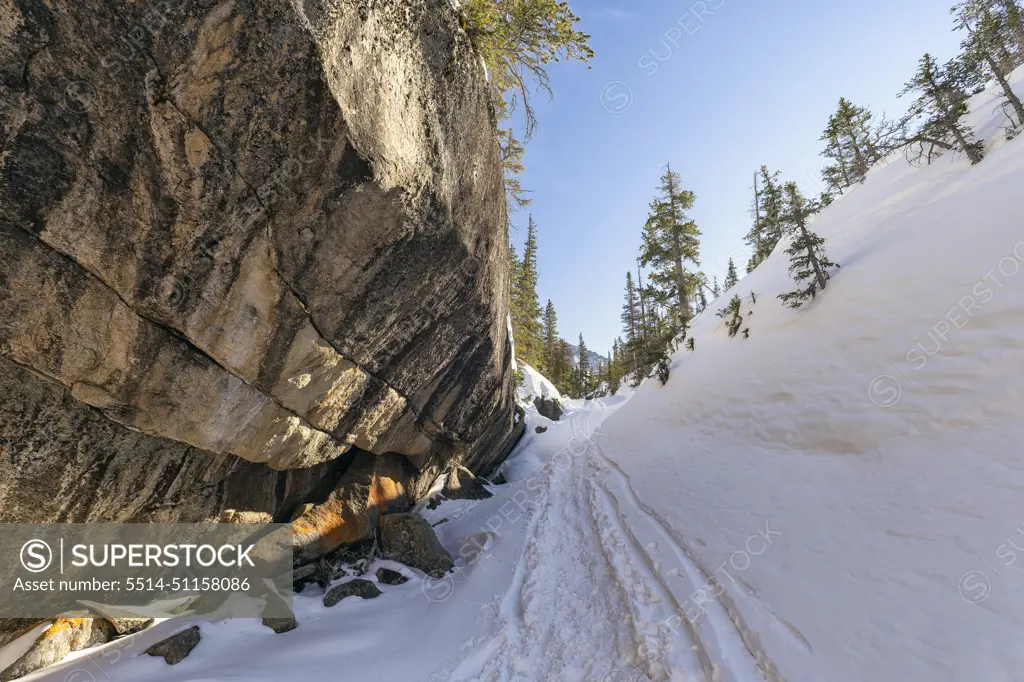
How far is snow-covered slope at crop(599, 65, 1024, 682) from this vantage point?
4312 millimetres

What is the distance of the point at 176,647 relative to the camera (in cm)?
623

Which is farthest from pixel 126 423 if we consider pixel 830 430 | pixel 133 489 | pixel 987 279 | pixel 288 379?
pixel 987 279

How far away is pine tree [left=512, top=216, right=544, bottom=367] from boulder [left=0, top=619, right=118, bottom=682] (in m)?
25.5

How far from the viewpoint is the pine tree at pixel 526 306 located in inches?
1230

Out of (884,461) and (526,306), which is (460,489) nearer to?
(884,461)

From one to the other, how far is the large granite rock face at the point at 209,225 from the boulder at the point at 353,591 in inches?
108

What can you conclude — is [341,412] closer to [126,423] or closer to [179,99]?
[126,423]

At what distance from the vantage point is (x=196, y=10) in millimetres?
3871

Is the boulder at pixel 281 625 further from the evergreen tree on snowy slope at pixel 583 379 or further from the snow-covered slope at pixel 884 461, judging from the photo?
the evergreen tree on snowy slope at pixel 583 379

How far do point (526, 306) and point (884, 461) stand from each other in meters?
27.2

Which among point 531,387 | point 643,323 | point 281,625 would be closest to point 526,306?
point 531,387

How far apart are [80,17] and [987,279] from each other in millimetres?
13785

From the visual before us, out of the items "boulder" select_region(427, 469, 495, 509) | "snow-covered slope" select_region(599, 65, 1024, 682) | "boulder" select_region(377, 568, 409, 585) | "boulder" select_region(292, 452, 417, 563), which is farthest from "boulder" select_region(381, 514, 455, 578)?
"snow-covered slope" select_region(599, 65, 1024, 682)

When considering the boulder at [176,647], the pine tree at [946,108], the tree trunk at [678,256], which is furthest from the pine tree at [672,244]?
the boulder at [176,647]
